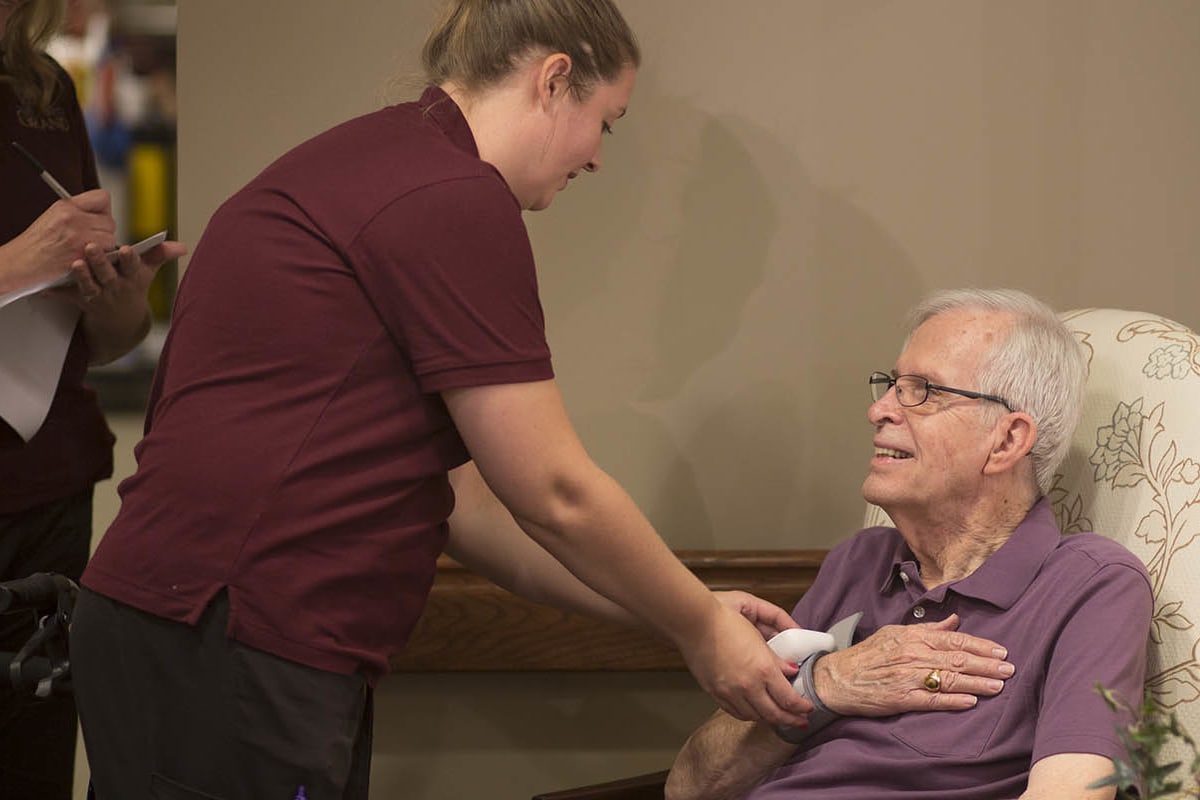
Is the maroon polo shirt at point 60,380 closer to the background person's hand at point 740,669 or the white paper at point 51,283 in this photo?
the white paper at point 51,283

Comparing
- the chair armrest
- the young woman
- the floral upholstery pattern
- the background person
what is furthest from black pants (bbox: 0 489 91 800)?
the floral upholstery pattern

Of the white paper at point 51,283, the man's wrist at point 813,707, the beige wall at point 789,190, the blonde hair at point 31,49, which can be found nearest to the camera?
the man's wrist at point 813,707

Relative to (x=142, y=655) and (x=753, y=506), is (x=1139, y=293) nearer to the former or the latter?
(x=753, y=506)

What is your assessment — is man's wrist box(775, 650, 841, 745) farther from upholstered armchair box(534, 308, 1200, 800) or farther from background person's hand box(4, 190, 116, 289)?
background person's hand box(4, 190, 116, 289)

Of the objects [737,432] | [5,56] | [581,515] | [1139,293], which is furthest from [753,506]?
[5,56]

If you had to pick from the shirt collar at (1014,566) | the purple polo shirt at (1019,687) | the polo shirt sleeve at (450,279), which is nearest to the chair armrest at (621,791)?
the purple polo shirt at (1019,687)

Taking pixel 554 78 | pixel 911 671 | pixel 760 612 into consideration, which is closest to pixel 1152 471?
pixel 911 671

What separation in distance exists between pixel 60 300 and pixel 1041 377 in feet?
4.84

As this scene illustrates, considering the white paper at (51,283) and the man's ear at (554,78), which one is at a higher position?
the man's ear at (554,78)

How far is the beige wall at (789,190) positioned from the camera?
8.31 ft

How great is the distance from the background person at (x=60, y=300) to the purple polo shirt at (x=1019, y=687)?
1.22m

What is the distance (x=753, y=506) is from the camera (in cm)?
261

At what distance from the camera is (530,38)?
4.99ft

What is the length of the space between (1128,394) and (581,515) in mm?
925
